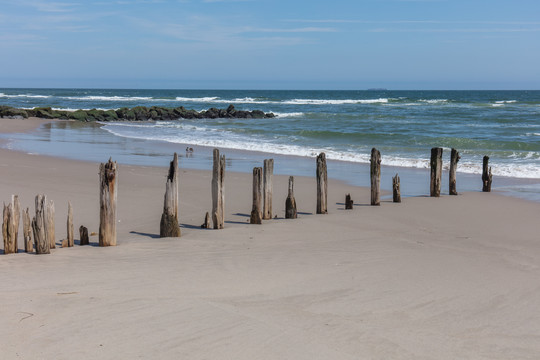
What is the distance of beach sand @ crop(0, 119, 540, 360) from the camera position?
4.38m


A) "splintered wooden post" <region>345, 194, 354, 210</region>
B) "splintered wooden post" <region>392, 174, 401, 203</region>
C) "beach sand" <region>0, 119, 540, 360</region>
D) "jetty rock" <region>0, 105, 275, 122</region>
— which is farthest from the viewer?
"jetty rock" <region>0, 105, 275, 122</region>

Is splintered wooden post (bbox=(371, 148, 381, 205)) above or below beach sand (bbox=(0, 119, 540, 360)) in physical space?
above

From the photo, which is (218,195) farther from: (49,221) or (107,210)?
(49,221)

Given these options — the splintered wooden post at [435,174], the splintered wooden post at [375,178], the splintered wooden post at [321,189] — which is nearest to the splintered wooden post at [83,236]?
the splintered wooden post at [321,189]

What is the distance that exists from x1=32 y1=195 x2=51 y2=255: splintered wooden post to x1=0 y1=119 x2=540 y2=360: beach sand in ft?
0.45

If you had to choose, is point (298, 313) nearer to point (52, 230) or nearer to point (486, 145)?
point (52, 230)

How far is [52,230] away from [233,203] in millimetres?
4520

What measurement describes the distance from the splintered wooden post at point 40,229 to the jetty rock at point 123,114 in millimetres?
36350

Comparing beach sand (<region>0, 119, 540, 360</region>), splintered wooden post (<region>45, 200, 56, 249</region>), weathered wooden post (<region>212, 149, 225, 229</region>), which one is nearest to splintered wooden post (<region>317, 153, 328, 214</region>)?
beach sand (<region>0, 119, 540, 360</region>)

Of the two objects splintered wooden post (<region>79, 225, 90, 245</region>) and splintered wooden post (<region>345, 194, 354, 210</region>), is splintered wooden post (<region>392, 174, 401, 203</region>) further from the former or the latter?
splintered wooden post (<region>79, 225, 90, 245</region>)

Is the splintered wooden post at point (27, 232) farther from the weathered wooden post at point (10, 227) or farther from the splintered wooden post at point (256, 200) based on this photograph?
the splintered wooden post at point (256, 200)

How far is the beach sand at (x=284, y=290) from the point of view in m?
4.38

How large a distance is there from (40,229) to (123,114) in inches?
1535

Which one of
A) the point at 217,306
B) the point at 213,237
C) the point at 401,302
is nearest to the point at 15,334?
the point at 217,306
